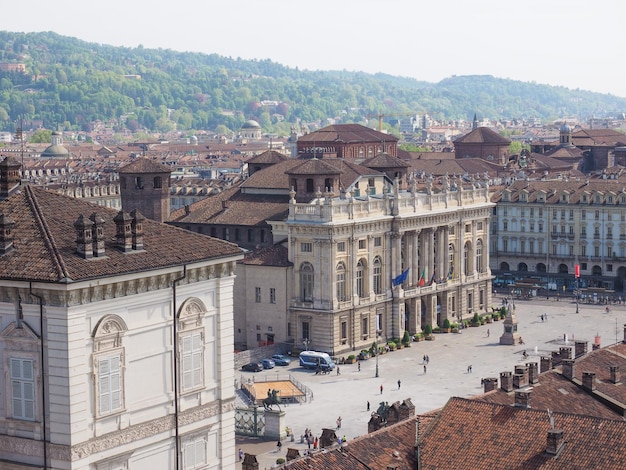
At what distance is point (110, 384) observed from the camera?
4184 cm

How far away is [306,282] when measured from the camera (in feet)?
361

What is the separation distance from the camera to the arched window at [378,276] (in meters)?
115

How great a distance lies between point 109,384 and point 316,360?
62.3 m

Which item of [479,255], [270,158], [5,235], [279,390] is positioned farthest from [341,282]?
[5,235]

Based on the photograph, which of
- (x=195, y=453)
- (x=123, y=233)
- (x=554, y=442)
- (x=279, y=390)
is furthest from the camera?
(x=279, y=390)

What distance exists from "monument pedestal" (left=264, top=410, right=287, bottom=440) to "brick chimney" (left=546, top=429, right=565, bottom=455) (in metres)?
34.2

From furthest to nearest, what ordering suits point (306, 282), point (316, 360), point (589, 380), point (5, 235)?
1. point (306, 282)
2. point (316, 360)
3. point (589, 380)
4. point (5, 235)

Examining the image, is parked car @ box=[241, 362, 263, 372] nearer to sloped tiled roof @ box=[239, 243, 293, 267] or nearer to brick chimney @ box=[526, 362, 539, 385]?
sloped tiled roof @ box=[239, 243, 293, 267]

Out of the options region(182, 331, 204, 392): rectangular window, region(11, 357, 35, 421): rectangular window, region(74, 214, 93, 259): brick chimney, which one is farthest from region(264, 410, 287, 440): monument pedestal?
region(74, 214, 93, 259): brick chimney

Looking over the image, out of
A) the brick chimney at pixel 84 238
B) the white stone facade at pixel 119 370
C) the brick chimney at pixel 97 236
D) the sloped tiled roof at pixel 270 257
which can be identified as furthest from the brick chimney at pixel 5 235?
the sloped tiled roof at pixel 270 257

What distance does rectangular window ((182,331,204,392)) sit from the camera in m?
44.9

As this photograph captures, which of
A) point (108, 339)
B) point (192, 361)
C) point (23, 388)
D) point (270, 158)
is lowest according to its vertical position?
point (23, 388)

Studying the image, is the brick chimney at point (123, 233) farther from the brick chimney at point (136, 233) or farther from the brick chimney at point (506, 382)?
the brick chimney at point (506, 382)

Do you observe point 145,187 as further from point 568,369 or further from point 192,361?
point 192,361
